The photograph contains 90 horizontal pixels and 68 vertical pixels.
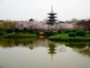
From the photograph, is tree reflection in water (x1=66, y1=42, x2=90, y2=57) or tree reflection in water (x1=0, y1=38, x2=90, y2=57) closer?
tree reflection in water (x1=66, y1=42, x2=90, y2=57)

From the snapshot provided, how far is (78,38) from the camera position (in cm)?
1077

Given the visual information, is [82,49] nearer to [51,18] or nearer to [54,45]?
[54,45]

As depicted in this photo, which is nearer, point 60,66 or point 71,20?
point 60,66

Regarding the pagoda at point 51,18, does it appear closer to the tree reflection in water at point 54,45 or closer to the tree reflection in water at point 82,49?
the tree reflection in water at point 54,45

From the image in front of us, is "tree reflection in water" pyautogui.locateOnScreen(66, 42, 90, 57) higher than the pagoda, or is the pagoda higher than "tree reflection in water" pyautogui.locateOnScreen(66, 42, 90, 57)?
the pagoda

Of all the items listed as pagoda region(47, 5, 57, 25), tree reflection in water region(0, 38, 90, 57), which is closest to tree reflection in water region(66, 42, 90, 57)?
tree reflection in water region(0, 38, 90, 57)

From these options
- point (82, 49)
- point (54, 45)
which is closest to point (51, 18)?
point (54, 45)

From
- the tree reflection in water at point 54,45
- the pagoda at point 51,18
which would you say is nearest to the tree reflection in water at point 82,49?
the tree reflection in water at point 54,45

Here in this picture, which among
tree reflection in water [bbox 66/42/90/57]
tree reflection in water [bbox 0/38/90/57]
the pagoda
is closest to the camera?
tree reflection in water [bbox 66/42/90/57]

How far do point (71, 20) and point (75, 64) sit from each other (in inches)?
497

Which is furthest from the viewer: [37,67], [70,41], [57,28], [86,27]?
[57,28]

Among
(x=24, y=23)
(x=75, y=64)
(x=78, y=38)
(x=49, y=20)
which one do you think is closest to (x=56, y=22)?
(x=49, y=20)

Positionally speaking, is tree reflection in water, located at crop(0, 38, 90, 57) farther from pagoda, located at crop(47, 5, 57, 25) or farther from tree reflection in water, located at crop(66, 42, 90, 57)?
pagoda, located at crop(47, 5, 57, 25)

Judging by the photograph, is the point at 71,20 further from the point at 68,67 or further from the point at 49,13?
the point at 68,67
